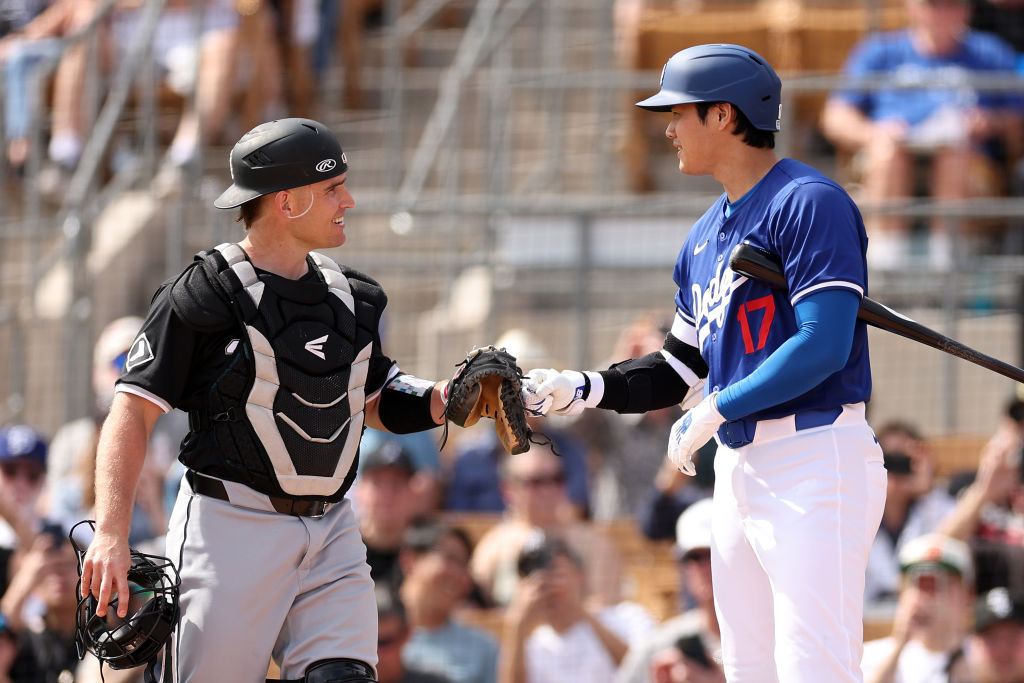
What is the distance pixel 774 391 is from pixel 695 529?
254 cm

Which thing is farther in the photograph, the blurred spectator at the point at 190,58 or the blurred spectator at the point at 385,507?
the blurred spectator at the point at 190,58

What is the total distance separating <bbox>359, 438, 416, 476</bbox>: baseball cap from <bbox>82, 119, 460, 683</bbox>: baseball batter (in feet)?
9.59

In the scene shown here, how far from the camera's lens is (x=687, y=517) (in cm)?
637

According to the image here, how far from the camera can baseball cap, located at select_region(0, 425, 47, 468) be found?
731 cm

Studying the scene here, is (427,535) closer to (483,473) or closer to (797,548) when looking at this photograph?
(483,473)

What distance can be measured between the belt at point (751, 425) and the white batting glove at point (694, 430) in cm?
4

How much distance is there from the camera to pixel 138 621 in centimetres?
397

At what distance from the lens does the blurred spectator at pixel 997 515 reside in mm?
6781

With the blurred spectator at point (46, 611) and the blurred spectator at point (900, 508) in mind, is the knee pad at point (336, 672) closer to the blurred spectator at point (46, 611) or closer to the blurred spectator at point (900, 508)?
the blurred spectator at point (46, 611)

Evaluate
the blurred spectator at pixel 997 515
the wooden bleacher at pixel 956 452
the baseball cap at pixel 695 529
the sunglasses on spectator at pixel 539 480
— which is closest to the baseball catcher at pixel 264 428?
the baseball cap at pixel 695 529

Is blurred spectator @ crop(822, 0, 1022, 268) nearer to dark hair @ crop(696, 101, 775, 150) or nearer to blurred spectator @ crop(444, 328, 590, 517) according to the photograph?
blurred spectator @ crop(444, 328, 590, 517)

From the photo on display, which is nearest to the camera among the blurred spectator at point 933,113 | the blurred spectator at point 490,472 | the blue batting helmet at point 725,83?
the blue batting helmet at point 725,83

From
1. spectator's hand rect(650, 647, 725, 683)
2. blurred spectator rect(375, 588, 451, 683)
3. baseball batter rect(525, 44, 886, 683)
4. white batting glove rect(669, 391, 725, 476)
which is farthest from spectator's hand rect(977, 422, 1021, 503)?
white batting glove rect(669, 391, 725, 476)

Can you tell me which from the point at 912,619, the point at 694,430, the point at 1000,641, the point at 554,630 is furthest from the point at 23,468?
the point at 1000,641
